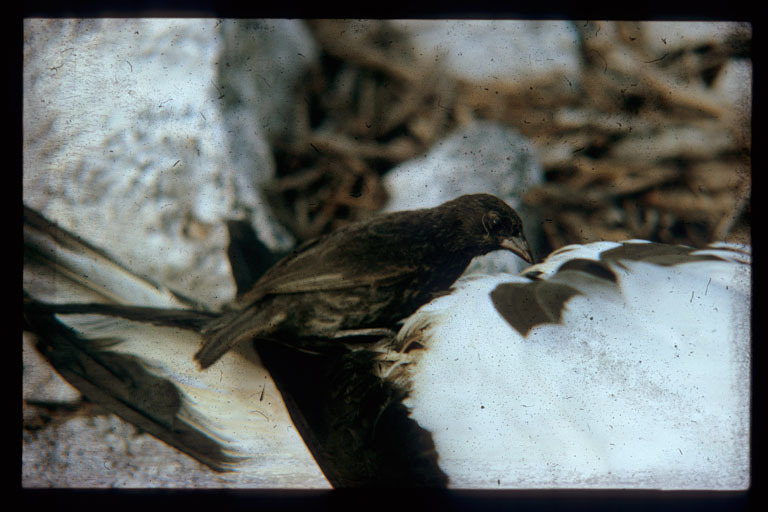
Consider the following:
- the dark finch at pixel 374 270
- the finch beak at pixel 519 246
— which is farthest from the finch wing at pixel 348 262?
the finch beak at pixel 519 246

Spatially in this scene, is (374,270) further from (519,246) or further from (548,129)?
(548,129)

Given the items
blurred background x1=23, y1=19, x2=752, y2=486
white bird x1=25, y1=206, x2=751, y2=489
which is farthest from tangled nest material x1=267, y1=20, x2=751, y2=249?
white bird x1=25, y1=206, x2=751, y2=489

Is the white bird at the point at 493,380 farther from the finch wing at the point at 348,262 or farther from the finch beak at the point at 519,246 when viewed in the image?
the finch wing at the point at 348,262

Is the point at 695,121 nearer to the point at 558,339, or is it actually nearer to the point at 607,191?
the point at 607,191

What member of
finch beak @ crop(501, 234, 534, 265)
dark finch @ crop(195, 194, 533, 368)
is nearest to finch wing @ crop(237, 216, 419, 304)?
dark finch @ crop(195, 194, 533, 368)

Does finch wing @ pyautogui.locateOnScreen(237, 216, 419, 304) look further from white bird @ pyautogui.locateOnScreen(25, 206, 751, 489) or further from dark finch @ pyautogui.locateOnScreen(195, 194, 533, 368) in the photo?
white bird @ pyautogui.locateOnScreen(25, 206, 751, 489)

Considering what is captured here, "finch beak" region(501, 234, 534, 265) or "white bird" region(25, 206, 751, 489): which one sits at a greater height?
"finch beak" region(501, 234, 534, 265)

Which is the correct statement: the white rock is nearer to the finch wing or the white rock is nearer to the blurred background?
the blurred background

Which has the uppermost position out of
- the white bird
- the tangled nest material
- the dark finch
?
the tangled nest material
